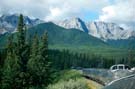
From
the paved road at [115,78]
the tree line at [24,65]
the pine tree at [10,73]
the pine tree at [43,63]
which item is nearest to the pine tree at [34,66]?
the tree line at [24,65]

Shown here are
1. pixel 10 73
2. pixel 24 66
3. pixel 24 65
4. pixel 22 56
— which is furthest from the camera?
pixel 22 56

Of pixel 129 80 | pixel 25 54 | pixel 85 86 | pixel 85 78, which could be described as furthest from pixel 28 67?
pixel 129 80

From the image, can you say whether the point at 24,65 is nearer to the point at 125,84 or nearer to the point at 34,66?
the point at 34,66

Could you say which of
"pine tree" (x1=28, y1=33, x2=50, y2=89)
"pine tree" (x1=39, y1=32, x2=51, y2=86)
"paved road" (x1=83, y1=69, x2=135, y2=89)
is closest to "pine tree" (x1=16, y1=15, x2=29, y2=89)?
"pine tree" (x1=28, y1=33, x2=50, y2=89)

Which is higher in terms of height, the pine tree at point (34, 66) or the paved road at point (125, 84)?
the paved road at point (125, 84)

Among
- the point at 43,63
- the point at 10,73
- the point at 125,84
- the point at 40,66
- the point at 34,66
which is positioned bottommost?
the point at 10,73

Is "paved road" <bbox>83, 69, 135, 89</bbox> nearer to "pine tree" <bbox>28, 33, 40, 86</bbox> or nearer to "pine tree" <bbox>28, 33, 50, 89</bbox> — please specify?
"pine tree" <bbox>28, 33, 40, 86</bbox>

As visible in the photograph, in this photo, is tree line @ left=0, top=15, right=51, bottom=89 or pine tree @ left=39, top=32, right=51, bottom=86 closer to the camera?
tree line @ left=0, top=15, right=51, bottom=89

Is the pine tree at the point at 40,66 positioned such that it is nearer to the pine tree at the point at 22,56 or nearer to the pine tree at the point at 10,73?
the pine tree at the point at 22,56

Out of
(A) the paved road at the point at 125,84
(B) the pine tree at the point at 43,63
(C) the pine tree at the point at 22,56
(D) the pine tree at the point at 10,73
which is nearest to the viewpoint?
(A) the paved road at the point at 125,84

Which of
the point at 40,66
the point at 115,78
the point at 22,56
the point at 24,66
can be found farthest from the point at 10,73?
the point at 115,78

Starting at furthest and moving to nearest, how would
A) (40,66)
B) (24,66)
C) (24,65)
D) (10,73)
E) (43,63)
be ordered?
(43,63) → (40,66) → (24,65) → (24,66) → (10,73)

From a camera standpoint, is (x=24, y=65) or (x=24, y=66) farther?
(x=24, y=65)

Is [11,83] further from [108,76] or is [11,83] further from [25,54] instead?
[108,76]
